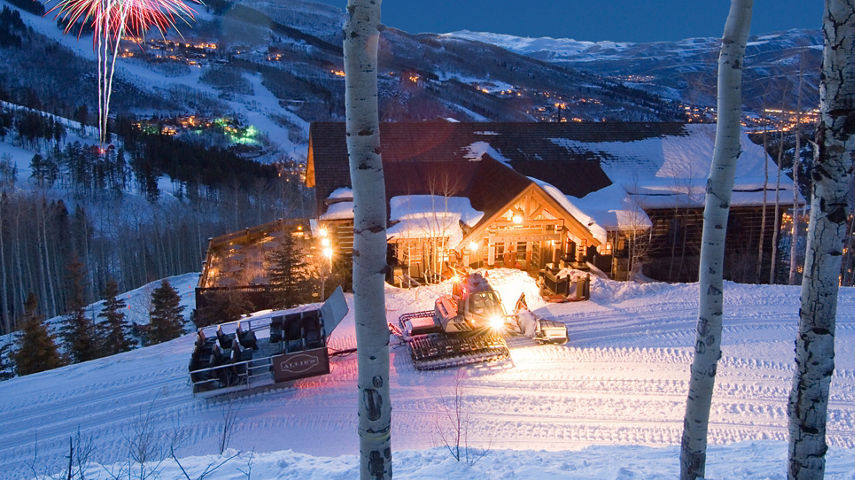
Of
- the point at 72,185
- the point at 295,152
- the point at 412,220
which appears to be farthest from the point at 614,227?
the point at 295,152

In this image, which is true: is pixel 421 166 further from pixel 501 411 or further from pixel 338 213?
pixel 501 411

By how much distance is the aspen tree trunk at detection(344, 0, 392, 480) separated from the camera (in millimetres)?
3590

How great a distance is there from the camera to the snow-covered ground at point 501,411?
24.8 feet

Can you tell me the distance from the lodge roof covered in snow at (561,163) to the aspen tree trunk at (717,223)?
15.9m

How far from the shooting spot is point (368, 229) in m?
3.75

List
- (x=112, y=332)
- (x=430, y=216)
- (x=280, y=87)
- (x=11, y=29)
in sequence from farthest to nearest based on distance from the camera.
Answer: (x=280, y=87)
(x=11, y=29)
(x=430, y=216)
(x=112, y=332)

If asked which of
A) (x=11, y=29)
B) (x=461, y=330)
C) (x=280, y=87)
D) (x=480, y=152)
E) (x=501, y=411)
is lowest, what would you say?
(x=501, y=411)

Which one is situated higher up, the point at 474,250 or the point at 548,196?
the point at 548,196

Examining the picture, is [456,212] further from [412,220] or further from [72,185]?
[72,185]

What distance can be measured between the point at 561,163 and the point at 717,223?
21863mm

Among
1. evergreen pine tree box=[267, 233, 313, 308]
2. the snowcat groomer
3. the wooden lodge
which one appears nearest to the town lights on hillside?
the wooden lodge

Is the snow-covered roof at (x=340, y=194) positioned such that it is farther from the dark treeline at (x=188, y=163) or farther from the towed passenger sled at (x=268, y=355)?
the dark treeline at (x=188, y=163)

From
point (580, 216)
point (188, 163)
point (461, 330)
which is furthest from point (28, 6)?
point (461, 330)

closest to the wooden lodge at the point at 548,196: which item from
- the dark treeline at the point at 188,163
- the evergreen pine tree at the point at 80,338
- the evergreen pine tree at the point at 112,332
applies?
the evergreen pine tree at the point at 112,332
